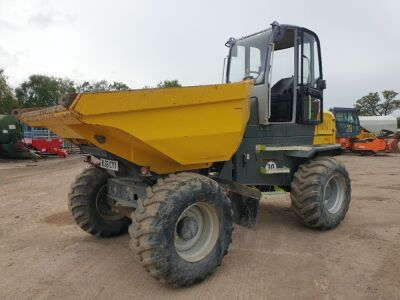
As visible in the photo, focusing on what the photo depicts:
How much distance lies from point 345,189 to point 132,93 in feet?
12.9

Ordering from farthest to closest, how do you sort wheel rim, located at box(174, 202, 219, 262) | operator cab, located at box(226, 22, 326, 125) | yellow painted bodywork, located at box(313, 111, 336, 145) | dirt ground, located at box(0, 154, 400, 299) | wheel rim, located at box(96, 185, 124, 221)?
yellow painted bodywork, located at box(313, 111, 336, 145) < operator cab, located at box(226, 22, 326, 125) < wheel rim, located at box(96, 185, 124, 221) < wheel rim, located at box(174, 202, 219, 262) < dirt ground, located at box(0, 154, 400, 299)

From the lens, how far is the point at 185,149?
403 cm

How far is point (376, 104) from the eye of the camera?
212ft

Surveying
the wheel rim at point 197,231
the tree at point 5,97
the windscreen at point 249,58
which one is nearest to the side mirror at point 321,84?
the windscreen at point 249,58

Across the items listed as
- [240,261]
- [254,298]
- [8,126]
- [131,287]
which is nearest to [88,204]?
[131,287]

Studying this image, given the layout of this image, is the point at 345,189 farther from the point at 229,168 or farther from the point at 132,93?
the point at 132,93

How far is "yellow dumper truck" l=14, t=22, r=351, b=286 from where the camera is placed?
3.62 meters

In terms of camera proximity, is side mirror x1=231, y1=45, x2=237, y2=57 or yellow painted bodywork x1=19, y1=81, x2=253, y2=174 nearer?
yellow painted bodywork x1=19, y1=81, x2=253, y2=174

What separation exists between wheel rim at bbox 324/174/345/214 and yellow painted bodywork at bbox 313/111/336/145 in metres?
0.63

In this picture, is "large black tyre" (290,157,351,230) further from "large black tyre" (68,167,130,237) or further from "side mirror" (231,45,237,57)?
"large black tyre" (68,167,130,237)

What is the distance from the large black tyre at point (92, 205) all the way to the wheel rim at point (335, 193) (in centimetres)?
310

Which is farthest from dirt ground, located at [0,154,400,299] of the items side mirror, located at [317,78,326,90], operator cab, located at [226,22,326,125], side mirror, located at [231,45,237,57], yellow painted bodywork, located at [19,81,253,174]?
side mirror, located at [231,45,237,57]

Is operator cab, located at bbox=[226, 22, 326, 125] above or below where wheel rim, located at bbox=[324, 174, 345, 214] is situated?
above

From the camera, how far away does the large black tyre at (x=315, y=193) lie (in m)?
5.37
